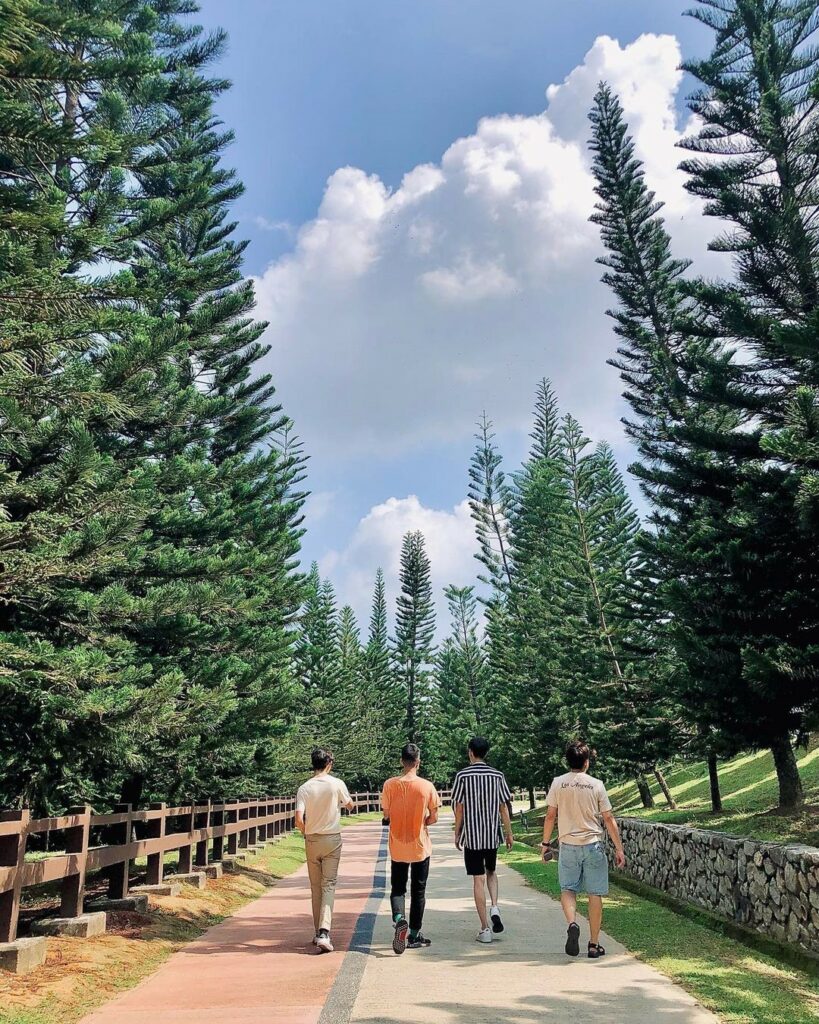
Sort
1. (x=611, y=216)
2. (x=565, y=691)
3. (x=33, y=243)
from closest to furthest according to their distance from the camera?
(x=33, y=243) < (x=611, y=216) < (x=565, y=691)

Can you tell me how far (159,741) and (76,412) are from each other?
14.5 feet

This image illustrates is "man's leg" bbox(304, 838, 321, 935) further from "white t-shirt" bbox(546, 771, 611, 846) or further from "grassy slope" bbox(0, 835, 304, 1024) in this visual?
"white t-shirt" bbox(546, 771, 611, 846)

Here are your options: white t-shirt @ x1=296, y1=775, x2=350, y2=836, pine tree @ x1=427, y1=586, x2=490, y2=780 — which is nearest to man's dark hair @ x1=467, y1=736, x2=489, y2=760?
white t-shirt @ x1=296, y1=775, x2=350, y2=836

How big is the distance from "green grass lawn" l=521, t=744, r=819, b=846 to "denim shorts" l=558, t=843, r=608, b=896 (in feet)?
9.42

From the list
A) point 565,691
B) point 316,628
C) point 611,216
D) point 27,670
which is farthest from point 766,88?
point 316,628

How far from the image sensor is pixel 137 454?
35.2 ft

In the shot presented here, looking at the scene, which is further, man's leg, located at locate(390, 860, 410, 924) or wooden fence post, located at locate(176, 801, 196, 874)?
wooden fence post, located at locate(176, 801, 196, 874)

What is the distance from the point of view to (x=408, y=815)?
555 centimetres

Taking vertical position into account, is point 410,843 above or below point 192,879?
above

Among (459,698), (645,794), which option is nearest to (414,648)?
(459,698)

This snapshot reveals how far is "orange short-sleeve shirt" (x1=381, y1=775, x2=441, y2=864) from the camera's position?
18.1 ft

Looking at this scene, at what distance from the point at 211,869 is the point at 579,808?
7.02 metres

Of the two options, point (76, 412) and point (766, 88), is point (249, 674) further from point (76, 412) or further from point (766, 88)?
point (766, 88)

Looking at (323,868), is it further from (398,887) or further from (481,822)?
(481,822)
